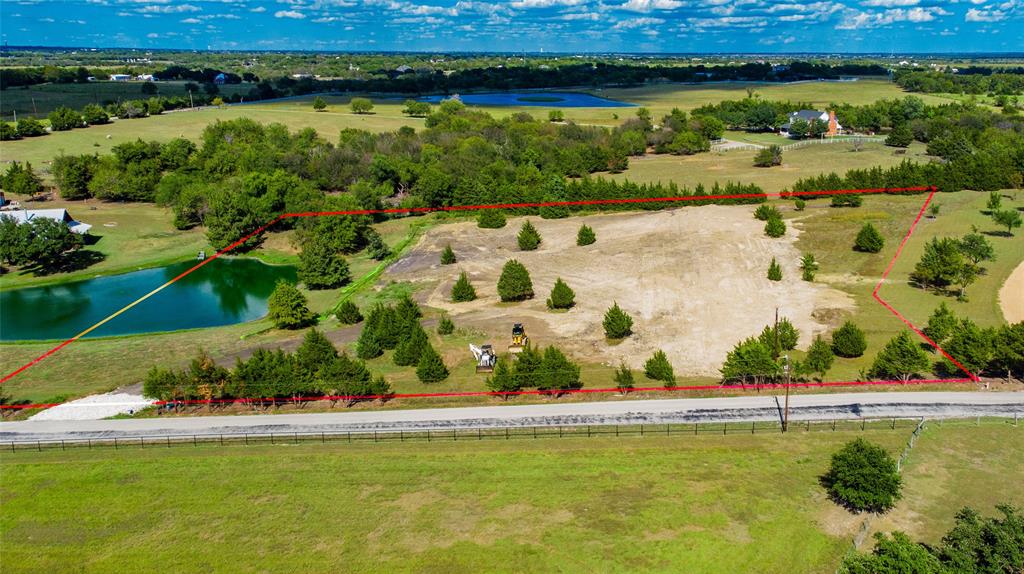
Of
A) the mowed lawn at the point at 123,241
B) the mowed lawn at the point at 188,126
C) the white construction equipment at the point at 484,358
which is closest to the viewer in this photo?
the white construction equipment at the point at 484,358

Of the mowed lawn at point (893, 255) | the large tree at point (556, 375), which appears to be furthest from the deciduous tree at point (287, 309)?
the mowed lawn at point (893, 255)

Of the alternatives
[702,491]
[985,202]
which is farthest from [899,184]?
[702,491]

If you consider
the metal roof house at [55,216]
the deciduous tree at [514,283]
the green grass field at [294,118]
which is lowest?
the deciduous tree at [514,283]

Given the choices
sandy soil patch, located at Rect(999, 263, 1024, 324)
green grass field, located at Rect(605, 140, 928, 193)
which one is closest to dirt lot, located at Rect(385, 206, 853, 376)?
sandy soil patch, located at Rect(999, 263, 1024, 324)

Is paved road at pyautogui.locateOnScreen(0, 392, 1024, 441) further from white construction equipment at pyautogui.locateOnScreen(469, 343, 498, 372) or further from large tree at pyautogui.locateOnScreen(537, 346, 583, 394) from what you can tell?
white construction equipment at pyautogui.locateOnScreen(469, 343, 498, 372)

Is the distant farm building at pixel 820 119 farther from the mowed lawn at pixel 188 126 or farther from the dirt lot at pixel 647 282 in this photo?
the mowed lawn at pixel 188 126
